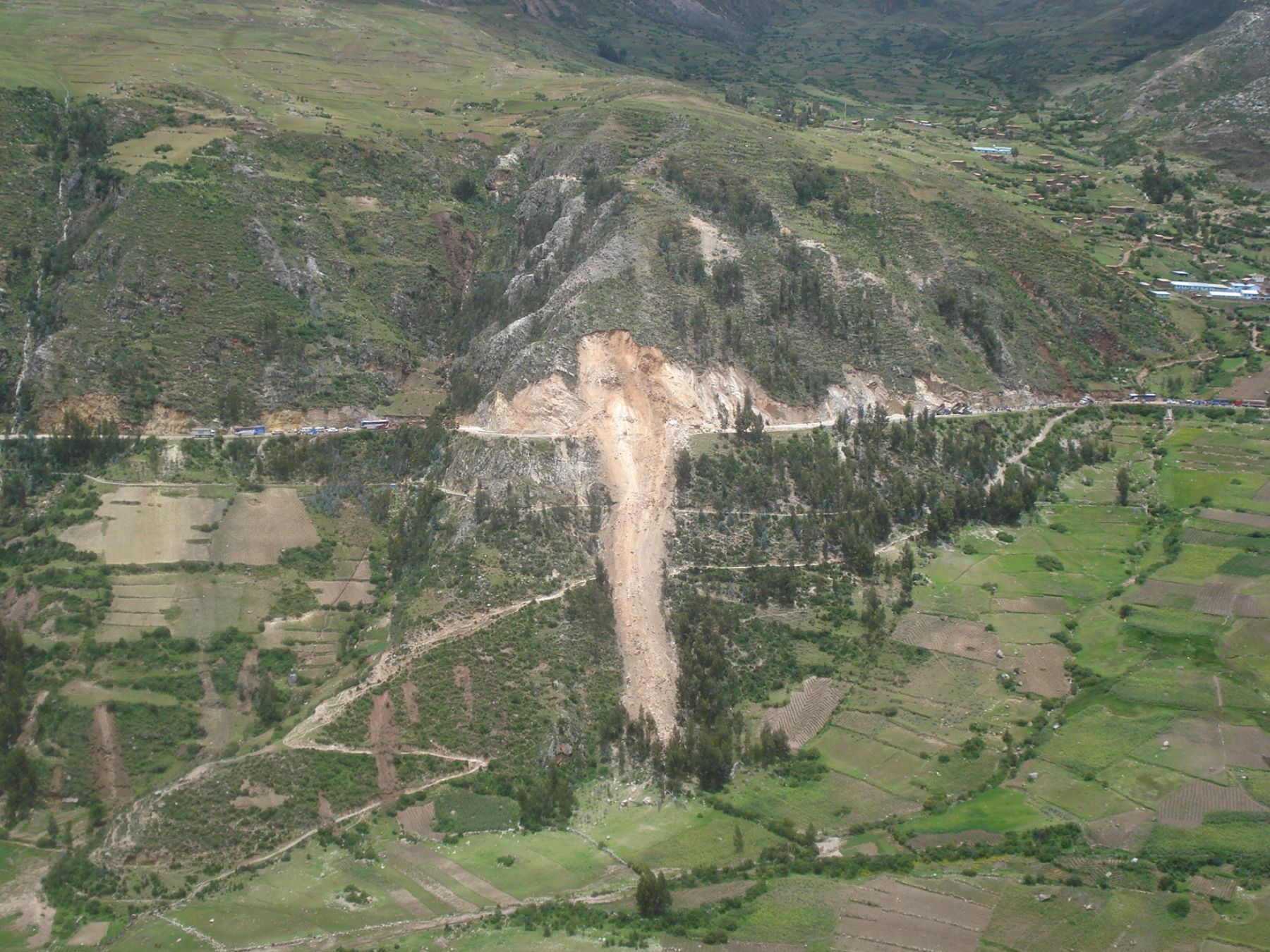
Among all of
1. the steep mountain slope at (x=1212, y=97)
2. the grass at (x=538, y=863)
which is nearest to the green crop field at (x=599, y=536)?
the grass at (x=538, y=863)

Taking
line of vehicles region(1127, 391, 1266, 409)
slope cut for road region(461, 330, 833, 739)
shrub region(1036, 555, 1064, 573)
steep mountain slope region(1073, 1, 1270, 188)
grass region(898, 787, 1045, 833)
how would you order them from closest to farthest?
grass region(898, 787, 1045, 833), slope cut for road region(461, 330, 833, 739), shrub region(1036, 555, 1064, 573), line of vehicles region(1127, 391, 1266, 409), steep mountain slope region(1073, 1, 1270, 188)

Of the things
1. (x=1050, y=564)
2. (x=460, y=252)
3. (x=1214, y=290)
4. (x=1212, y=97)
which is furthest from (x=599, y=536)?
(x=1212, y=97)

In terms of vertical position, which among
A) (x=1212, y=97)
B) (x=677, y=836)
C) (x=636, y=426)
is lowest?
(x=677, y=836)

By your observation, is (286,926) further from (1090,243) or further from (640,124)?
(1090,243)

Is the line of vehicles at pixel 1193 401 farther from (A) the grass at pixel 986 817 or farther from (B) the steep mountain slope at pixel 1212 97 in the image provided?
(B) the steep mountain slope at pixel 1212 97

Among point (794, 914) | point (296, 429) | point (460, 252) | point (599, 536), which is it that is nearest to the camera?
point (794, 914)

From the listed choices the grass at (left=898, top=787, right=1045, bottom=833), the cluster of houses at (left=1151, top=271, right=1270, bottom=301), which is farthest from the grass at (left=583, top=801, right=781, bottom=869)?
the cluster of houses at (left=1151, top=271, right=1270, bottom=301)

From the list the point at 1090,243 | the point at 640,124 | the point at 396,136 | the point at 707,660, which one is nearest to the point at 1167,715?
the point at 707,660

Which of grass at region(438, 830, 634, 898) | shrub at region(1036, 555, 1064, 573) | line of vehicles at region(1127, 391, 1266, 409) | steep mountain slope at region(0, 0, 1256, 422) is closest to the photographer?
grass at region(438, 830, 634, 898)

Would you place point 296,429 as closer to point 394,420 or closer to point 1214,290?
point 394,420

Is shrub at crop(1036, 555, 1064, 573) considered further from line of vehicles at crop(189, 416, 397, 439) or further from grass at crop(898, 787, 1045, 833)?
line of vehicles at crop(189, 416, 397, 439)

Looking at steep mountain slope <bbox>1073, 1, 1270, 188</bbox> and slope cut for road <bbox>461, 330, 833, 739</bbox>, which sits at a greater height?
steep mountain slope <bbox>1073, 1, 1270, 188</bbox>
